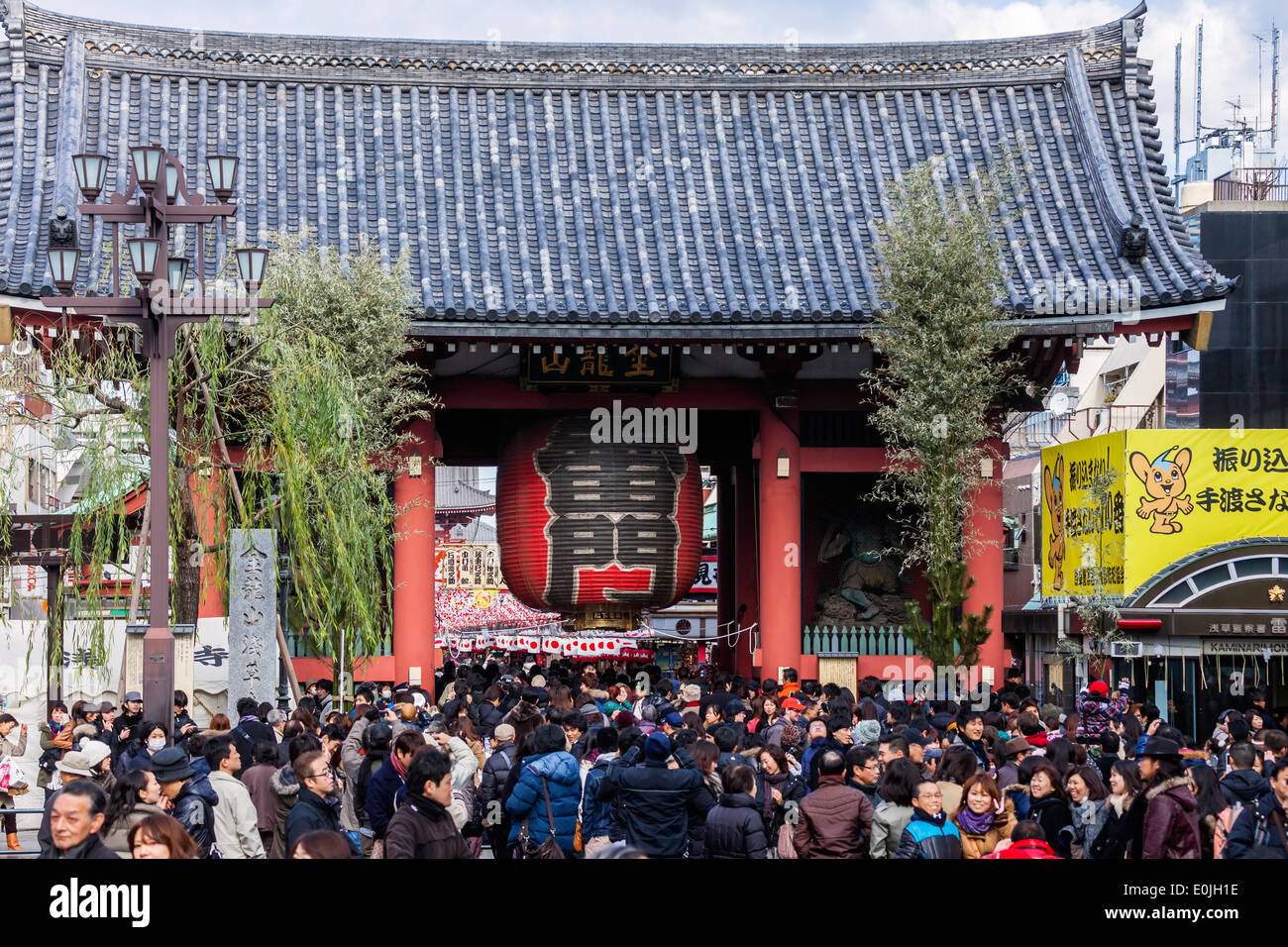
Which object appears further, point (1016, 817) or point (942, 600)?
point (942, 600)

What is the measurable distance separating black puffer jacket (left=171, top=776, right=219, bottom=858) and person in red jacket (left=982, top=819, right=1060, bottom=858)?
14.8ft

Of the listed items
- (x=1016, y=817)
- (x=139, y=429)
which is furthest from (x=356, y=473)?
(x=1016, y=817)

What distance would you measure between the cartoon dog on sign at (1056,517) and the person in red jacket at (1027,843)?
15303mm

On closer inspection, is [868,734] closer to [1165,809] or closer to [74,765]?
→ [1165,809]

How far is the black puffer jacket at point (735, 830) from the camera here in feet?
29.9

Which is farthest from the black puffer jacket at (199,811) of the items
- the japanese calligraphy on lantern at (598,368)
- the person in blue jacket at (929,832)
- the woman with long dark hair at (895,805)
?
the japanese calligraphy on lantern at (598,368)

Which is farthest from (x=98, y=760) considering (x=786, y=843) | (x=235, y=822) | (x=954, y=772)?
(x=954, y=772)

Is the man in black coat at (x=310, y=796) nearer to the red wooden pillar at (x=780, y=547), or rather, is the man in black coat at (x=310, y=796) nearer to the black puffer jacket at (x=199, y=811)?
the black puffer jacket at (x=199, y=811)

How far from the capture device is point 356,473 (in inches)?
706

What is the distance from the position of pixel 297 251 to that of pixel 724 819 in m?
13.1

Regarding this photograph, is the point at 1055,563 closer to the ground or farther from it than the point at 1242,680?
farther from it

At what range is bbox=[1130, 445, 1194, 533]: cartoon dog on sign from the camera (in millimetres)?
20828

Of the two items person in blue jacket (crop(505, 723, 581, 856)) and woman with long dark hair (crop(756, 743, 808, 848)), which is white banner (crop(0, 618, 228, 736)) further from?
woman with long dark hair (crop(756, 743, 808, 848))

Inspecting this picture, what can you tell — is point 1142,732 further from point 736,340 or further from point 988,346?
point 736,340
